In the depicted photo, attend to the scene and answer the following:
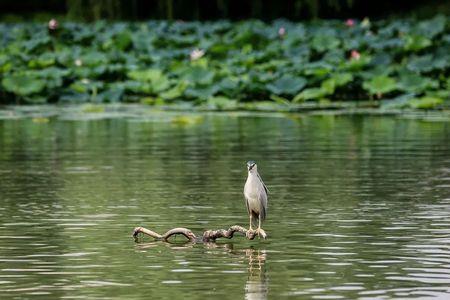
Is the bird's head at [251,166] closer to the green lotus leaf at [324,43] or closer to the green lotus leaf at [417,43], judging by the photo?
the green lotus leaf at [417,43]

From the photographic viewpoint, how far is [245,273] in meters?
7.18

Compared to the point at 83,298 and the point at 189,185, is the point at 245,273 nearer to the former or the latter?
the point at 83,298

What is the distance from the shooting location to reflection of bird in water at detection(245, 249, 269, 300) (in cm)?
658

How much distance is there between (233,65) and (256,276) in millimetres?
15108

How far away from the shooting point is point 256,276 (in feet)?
23.2

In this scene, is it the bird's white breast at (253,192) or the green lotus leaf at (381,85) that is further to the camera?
the green lotus leaf at (381,85)

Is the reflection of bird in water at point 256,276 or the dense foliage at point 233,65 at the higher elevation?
the dense foliage at point 233,65

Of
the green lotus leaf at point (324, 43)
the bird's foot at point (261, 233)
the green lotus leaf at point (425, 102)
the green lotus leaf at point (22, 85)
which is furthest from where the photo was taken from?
the green lotus leaf at point (324, 43)

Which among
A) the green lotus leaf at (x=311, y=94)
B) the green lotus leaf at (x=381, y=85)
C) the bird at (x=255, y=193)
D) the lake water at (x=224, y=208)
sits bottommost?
the lake water at (x=224, y=208)

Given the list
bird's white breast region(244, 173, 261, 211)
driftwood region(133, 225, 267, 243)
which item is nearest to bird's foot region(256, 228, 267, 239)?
driftwood region(133, 225, 267, 243)

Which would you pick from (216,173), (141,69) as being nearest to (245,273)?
(216,173)

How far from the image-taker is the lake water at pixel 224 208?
693cm

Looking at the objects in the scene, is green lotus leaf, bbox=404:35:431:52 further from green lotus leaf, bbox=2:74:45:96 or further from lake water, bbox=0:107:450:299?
lake water, bbox=0:107:450:299

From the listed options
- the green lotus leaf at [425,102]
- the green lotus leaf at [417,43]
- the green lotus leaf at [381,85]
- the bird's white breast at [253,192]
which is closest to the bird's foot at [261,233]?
the bird's white breast at [253,192]
